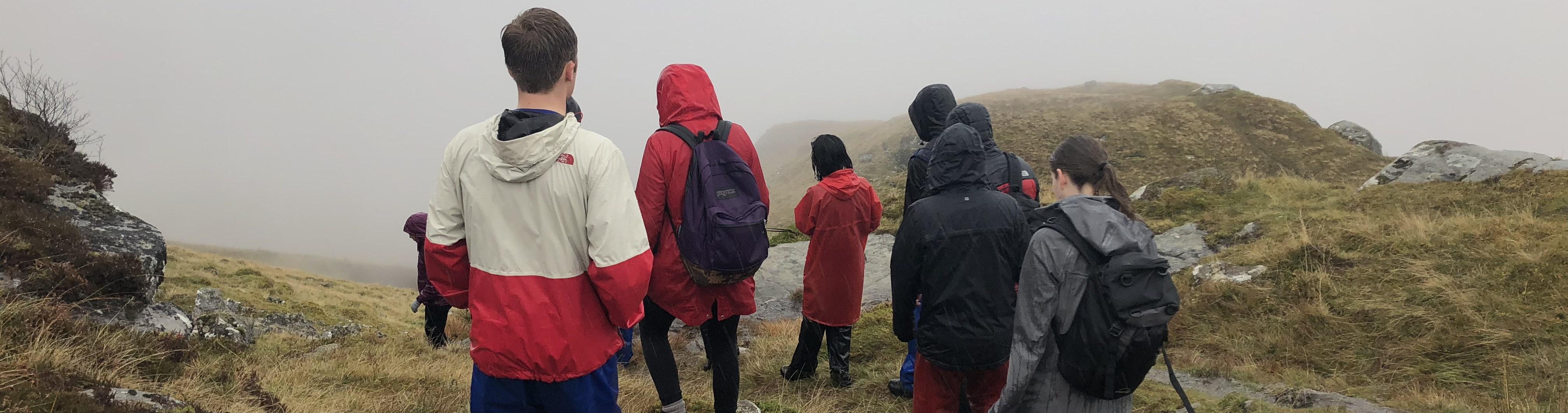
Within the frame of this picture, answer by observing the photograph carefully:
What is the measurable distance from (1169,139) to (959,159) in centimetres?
3261

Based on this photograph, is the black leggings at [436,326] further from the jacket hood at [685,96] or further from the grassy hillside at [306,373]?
the jacket hood at [685,96]

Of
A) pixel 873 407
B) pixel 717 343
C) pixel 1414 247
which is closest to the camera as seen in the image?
pixel 717 343

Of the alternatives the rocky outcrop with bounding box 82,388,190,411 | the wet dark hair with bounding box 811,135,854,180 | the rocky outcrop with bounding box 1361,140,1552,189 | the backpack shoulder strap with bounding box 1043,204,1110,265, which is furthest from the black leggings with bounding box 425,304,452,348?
the rocky outcrop with bounding box 1361,140,1552,189

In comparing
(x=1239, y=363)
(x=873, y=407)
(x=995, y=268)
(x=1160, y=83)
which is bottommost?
(x=873, y=407)

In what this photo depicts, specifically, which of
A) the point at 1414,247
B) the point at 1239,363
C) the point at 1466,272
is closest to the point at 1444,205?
the point at 1414,247

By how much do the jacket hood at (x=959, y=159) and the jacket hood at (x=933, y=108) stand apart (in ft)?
7.06

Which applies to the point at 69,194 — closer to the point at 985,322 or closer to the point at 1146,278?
the point at 985,322

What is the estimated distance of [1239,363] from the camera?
6328mm

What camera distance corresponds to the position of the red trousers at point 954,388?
12.4ft

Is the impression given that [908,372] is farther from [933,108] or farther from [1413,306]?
[1413,306]

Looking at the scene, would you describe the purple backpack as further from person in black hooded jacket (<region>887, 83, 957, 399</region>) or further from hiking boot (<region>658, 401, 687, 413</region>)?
person in black hooded jacket (<region>887, 83, 957, 399</region>)

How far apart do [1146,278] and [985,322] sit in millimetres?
1031

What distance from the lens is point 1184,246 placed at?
10812 mm

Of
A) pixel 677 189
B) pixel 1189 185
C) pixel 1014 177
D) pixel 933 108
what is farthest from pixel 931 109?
pixel 1189 185
